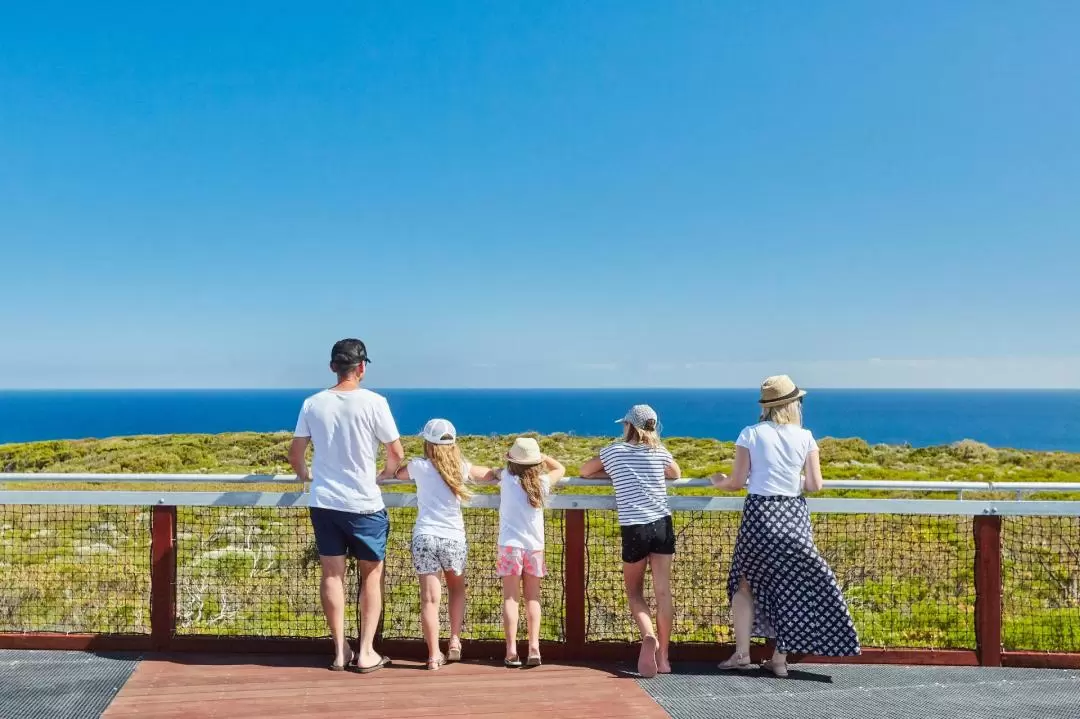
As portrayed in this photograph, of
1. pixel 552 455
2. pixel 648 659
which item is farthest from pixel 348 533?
pixel 552 455

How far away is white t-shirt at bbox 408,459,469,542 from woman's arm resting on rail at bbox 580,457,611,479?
0.62 meters

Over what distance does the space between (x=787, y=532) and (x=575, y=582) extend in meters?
1.16

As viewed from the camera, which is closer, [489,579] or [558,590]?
[558,590]

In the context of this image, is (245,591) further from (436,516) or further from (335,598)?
(436,516)

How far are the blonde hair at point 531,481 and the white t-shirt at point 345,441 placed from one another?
2.23 feet

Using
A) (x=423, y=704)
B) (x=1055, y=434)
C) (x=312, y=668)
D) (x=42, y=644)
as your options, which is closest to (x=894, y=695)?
(x=423, y=704)

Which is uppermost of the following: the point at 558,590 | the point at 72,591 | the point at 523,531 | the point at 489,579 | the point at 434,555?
the point at 523,531

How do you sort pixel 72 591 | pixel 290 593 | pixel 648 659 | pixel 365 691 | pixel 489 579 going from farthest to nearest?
pixel 489 579 → pixel 290 593 → pixel 72 591 → pixel 648 659 → pixel 365 691

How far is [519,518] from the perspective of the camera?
3.90m

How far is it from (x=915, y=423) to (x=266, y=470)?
480 ft

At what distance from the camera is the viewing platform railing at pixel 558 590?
4.05 metres

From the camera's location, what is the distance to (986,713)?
3.50m

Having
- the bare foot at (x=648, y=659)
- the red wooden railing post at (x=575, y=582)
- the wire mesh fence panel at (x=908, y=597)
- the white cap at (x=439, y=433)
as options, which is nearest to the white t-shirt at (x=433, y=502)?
the white cap at (x=439, y=433)

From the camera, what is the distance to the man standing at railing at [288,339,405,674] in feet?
12.2
